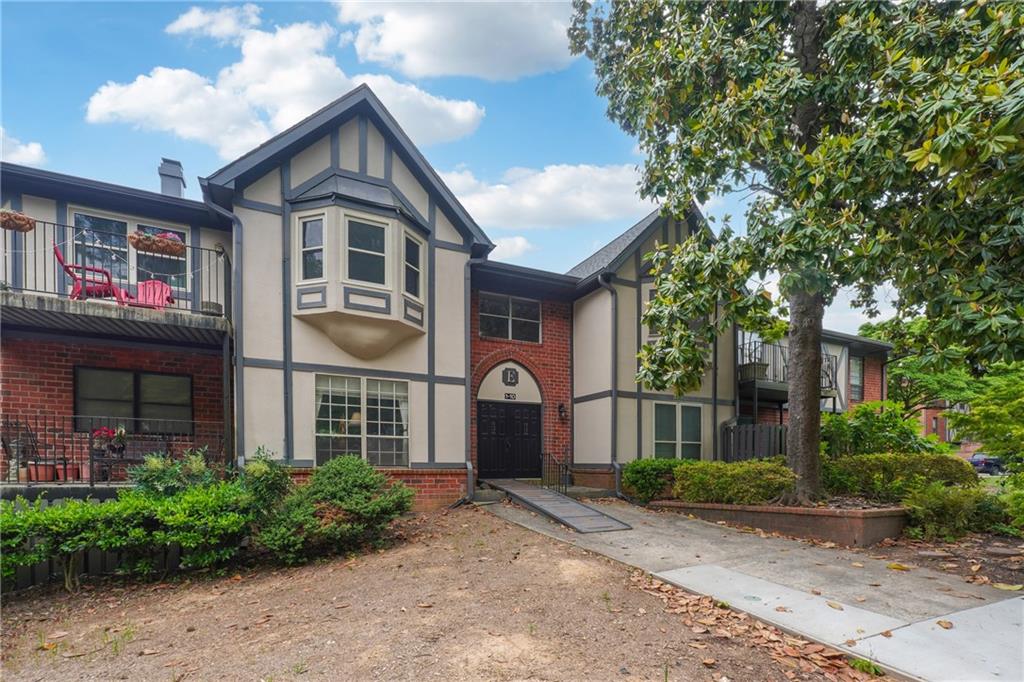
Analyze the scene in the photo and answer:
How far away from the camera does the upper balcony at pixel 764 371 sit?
14.8 m

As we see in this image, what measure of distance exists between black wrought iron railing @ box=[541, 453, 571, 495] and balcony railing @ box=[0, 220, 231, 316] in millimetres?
8389

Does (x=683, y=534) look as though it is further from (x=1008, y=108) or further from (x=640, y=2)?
(x=640, y=2)

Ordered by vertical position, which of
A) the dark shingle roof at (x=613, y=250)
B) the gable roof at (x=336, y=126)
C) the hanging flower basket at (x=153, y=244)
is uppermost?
the gable roof at (x=336, y=126)

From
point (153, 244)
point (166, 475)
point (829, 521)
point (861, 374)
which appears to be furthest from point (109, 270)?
point (861, 374)

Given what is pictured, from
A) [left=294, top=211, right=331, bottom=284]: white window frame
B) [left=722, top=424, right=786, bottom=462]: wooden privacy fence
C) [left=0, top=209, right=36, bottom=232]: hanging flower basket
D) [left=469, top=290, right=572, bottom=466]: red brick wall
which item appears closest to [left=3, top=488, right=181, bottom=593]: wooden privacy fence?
[left=0, top=209, right=36, bottom=232]: hanging flower basket

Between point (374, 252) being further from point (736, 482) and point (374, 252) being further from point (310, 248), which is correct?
point (736, 482)

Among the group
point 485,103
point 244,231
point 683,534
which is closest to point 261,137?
point 244,231

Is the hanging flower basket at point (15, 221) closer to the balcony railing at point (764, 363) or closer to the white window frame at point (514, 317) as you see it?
the white window frame at point (514, 317)

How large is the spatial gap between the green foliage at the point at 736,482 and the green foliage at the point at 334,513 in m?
6.34

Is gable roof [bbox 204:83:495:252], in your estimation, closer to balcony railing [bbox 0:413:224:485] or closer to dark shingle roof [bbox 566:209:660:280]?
dark shingle roof [bbox 566:209:660:280]

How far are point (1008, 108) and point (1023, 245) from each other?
1.86 meters

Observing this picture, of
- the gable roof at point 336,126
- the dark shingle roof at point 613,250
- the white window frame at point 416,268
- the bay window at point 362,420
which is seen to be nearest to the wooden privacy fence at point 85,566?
the bay window at point 362,420

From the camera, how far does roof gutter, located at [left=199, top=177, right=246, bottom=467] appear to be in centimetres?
912

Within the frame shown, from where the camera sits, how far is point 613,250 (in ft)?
47.8
